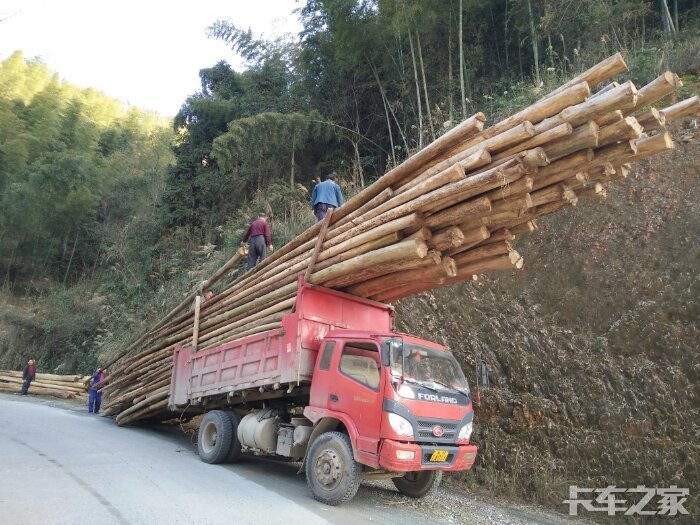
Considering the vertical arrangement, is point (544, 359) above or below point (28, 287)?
below

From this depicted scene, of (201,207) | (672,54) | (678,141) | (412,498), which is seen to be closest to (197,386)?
(412,498)

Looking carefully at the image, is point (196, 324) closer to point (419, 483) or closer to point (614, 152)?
point (419, 483)

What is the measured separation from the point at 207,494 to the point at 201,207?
660 inches

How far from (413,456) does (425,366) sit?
1105 mm

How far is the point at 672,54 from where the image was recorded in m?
11.8

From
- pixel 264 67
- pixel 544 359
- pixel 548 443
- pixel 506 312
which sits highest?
pixel 264 67

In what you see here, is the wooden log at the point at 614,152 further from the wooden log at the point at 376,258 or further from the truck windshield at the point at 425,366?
the truck windshield at the point at 425,366

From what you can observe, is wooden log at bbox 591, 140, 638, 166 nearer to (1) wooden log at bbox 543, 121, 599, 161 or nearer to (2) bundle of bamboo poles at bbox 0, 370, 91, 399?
(1) wooden log at bbox 543, 121, 599, 161

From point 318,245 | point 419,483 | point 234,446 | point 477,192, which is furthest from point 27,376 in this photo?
point 477,192

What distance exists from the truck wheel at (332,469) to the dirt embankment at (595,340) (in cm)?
298

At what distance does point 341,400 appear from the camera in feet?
19.8


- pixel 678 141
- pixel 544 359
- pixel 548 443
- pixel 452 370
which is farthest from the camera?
pixel 678 141

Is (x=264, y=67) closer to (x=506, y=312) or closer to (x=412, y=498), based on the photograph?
(x=506, y=312)

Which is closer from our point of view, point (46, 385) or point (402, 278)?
Result: point (402, 278)
